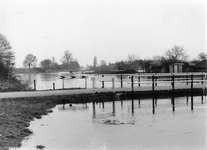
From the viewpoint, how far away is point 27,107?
45.5 ft

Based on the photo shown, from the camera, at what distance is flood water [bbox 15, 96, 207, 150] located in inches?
327

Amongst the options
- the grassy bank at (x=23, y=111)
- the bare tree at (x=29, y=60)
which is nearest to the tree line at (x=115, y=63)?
the bare tree at (x=29, y=60)

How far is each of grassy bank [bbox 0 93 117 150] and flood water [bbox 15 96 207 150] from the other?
1.23ft

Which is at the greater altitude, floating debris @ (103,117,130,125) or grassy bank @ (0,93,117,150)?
grassy bank @ (0,93,117,150)

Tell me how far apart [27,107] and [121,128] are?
572cm

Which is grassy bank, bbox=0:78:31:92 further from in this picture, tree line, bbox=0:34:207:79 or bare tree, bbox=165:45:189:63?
bare tree, bbox=165:45:189:63

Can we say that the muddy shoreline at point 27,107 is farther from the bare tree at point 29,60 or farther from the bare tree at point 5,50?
the bare tree at point 29,60

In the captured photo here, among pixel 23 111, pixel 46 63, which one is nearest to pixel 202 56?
pixel 46 63

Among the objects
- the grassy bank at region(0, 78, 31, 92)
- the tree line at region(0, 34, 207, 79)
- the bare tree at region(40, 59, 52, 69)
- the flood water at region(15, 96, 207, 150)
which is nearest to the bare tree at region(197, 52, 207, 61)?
the tree line at region(0, 34, 207, 79)

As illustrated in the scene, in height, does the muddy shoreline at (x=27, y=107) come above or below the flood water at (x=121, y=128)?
above

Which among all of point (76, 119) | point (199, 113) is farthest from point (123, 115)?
point (199, 113)

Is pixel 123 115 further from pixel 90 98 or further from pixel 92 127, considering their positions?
pixel 90 98

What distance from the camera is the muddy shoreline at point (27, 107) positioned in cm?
863

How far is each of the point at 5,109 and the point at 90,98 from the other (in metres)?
5.94
